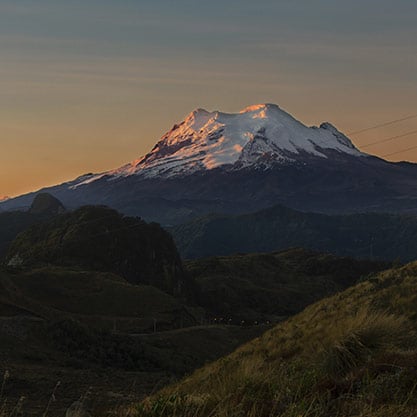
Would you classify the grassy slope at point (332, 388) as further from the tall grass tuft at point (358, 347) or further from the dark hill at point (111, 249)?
the dark hill at point (111, 249)

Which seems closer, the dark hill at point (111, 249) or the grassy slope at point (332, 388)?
the grassy slope at point (332, 388)

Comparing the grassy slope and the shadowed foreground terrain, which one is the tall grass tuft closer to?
the grassy slope

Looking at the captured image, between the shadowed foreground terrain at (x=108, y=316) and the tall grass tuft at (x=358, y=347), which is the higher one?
the tall grass tuft at (x=358, y=347)

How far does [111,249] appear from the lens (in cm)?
17125

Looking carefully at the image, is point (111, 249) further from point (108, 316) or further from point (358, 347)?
point (358, 347)

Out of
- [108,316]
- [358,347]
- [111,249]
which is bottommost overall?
[108,316]

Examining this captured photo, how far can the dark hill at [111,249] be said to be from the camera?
163625 millimetres

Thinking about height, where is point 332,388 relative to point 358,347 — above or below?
above

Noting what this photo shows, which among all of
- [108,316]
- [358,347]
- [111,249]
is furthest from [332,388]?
[111,249]

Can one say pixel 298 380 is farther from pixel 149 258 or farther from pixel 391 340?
pixel 149 258

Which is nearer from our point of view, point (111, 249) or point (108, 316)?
point (108, 316)

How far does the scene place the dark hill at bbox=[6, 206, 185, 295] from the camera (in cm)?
16362

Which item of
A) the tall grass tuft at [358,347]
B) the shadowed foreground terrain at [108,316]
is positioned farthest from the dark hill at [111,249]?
the tall grass tuft at [358,347]

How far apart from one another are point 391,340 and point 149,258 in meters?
169
